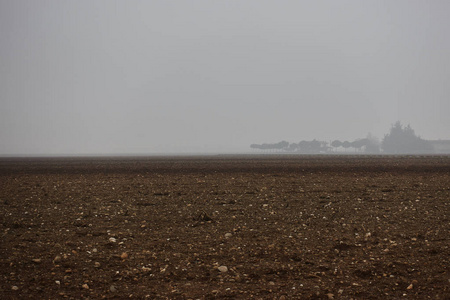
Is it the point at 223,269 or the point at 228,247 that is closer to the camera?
the point at 223,269

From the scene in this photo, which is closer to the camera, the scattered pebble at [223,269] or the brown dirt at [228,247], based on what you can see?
the brown dirt at [228,247]

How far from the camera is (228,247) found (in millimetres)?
11125

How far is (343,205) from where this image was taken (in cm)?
1744

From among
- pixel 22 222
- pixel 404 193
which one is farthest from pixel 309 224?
pixel 22 222

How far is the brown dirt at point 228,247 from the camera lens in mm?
8281

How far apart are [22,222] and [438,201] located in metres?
19.4

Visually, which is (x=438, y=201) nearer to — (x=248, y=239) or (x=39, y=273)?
(x=248, y=239)

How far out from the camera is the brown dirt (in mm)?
8281

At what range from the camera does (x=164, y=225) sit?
14031 mm

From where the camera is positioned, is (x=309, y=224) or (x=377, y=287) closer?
(x=377, y=287)

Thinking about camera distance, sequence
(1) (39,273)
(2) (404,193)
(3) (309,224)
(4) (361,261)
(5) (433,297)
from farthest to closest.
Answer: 1. (2) (404,193)
2. (3) (309,224)
3. (4) (361,261)
4. (1) (39,273)
5. (5) (433,297)

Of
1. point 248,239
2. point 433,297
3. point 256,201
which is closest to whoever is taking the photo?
point 433,297

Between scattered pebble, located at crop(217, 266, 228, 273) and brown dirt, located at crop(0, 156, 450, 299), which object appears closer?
brown dirt, located at crop(0, 156, 450, 299)

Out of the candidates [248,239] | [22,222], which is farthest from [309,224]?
[22,222]
